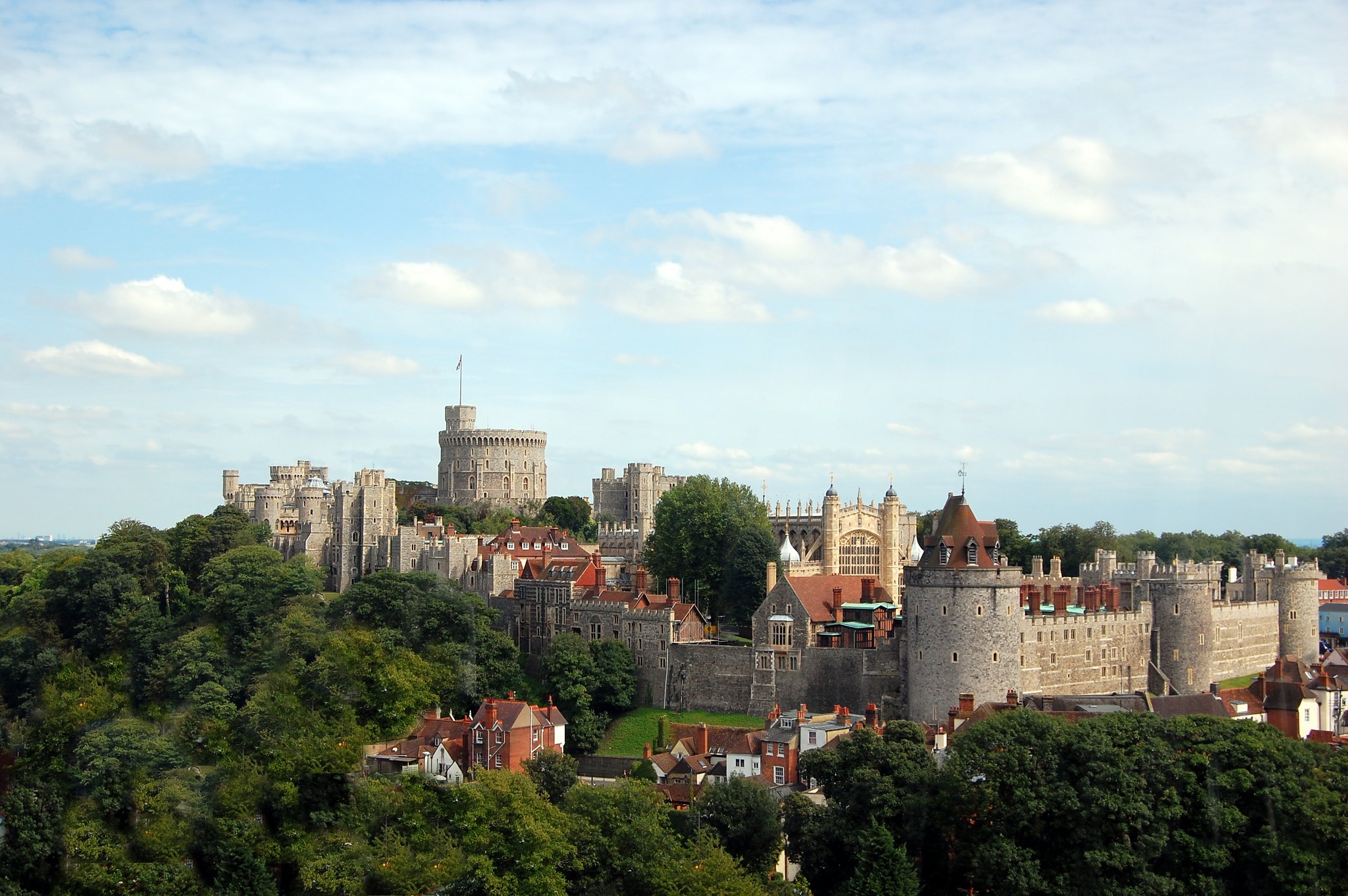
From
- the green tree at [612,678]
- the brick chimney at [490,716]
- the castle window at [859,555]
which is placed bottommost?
the brick chimney at [490,716]

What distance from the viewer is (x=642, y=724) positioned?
6556cm

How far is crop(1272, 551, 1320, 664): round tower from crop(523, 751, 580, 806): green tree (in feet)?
124

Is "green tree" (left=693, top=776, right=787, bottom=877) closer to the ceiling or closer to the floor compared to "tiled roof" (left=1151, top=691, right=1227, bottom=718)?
closer to the floor

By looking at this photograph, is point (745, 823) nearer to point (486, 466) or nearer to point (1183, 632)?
point (1183, 632)

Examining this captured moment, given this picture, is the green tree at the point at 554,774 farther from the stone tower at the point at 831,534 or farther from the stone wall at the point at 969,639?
the stone tower at the point at 831,534

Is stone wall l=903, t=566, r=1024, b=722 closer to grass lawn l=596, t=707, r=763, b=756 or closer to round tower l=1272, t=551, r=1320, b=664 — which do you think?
grass lawn l=596, t=707, r=763, b=756

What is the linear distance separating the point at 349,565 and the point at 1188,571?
154ft

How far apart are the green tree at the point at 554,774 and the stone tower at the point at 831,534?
2886cm

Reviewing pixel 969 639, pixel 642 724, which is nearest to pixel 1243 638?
pixel 969 639

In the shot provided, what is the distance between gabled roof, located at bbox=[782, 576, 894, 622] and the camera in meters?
64.4

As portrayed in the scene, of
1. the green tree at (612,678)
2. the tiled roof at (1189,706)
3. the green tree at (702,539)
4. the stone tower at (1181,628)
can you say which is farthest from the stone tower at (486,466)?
the tiled roof at (1189,706)

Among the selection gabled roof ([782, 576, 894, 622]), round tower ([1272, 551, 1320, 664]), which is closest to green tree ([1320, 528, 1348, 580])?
round tower ([1272, 551, 1320, 664])

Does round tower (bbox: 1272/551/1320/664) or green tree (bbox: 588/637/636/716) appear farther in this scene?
round tower (bbox: 1272/551/1320/664)

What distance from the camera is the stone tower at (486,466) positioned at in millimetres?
116875
